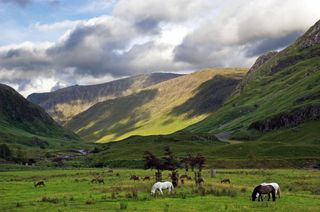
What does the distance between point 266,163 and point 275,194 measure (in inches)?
3676

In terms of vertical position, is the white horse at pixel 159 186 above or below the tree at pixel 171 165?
below

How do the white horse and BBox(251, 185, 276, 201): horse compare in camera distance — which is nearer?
BBox(251, 185, 276, 201): horse

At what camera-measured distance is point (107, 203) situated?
144 feet

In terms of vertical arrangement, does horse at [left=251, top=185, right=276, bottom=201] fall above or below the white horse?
below

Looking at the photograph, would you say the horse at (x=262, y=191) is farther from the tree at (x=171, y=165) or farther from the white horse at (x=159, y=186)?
the tree at (x=171, y=165)

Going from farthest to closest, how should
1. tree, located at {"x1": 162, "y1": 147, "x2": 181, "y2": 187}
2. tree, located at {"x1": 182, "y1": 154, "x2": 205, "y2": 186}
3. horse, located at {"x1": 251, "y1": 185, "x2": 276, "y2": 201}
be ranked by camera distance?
1. tree, located at {"x1": 182, "y1": 154, "x2": 205, "y2": 186}
2. tree, located at {"x1": 162, "y1": 147, "x2": 181, "y2": 187}
3. horse, located at {"x1": 251, "y1": 185, "x2": 276, "y2": 201}

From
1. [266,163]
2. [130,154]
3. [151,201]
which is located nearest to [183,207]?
[151,201]

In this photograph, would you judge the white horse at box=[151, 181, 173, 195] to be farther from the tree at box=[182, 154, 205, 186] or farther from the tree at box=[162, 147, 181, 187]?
the tree at box=[162, 147, 181, 187]

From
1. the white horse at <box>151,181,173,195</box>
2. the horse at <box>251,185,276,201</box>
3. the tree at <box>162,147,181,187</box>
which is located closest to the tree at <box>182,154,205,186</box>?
the tree at <box>162,147,181,187</box>

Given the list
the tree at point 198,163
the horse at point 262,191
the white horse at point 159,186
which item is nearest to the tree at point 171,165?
the tree at point 198,163

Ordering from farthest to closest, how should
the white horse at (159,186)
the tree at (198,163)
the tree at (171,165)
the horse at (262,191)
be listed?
1. the tree at (198,163)
2. the tree at (171,165)
3. the white horse at (159,186)
4. the horse at (262,191)

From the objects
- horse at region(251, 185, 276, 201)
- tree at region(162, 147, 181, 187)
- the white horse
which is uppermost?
tree at region(162, 147, 181, 187)

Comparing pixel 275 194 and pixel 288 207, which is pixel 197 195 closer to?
pixel 275 194

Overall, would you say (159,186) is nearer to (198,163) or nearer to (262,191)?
(262,191)
